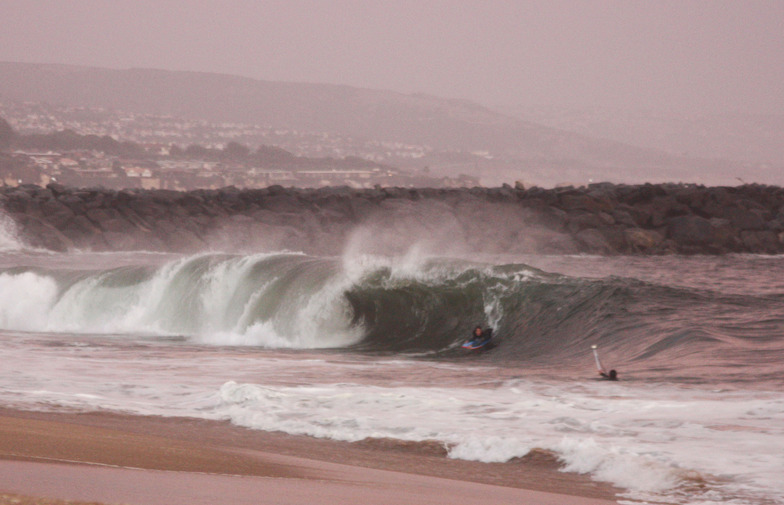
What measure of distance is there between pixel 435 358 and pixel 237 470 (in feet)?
28.2

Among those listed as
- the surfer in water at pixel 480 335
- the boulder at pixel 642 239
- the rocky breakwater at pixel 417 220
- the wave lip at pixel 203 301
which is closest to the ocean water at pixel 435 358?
the wave lip at pixel 203 301

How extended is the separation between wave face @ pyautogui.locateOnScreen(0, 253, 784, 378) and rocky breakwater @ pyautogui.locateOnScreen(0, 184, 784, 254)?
17679mm

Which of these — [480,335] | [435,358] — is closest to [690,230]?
[480,335]

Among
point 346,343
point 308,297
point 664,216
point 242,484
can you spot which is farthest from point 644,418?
point 664,216

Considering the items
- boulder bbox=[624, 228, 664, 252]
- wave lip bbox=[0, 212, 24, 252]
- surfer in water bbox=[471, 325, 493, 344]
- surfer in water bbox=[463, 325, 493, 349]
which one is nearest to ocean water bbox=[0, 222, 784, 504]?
surfer in water bbox=[463, 325, 493, 349]

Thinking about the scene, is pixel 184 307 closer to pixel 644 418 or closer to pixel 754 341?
pixel 754 341

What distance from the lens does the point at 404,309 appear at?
1756 centimetres

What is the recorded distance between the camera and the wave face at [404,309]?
42.7ft

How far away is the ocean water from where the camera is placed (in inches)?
260

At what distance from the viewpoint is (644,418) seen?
7.45 m

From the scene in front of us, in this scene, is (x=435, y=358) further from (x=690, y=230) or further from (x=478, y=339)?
(x=690, y=230)

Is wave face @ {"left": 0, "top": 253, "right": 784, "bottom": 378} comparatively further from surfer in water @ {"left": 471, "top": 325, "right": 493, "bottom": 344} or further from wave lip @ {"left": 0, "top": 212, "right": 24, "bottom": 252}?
wave lip @ {"left": 0, "top": 212, "right": 24, "bottom": 252}

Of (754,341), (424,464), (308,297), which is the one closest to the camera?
(424,464)

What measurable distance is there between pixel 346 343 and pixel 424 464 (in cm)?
997
